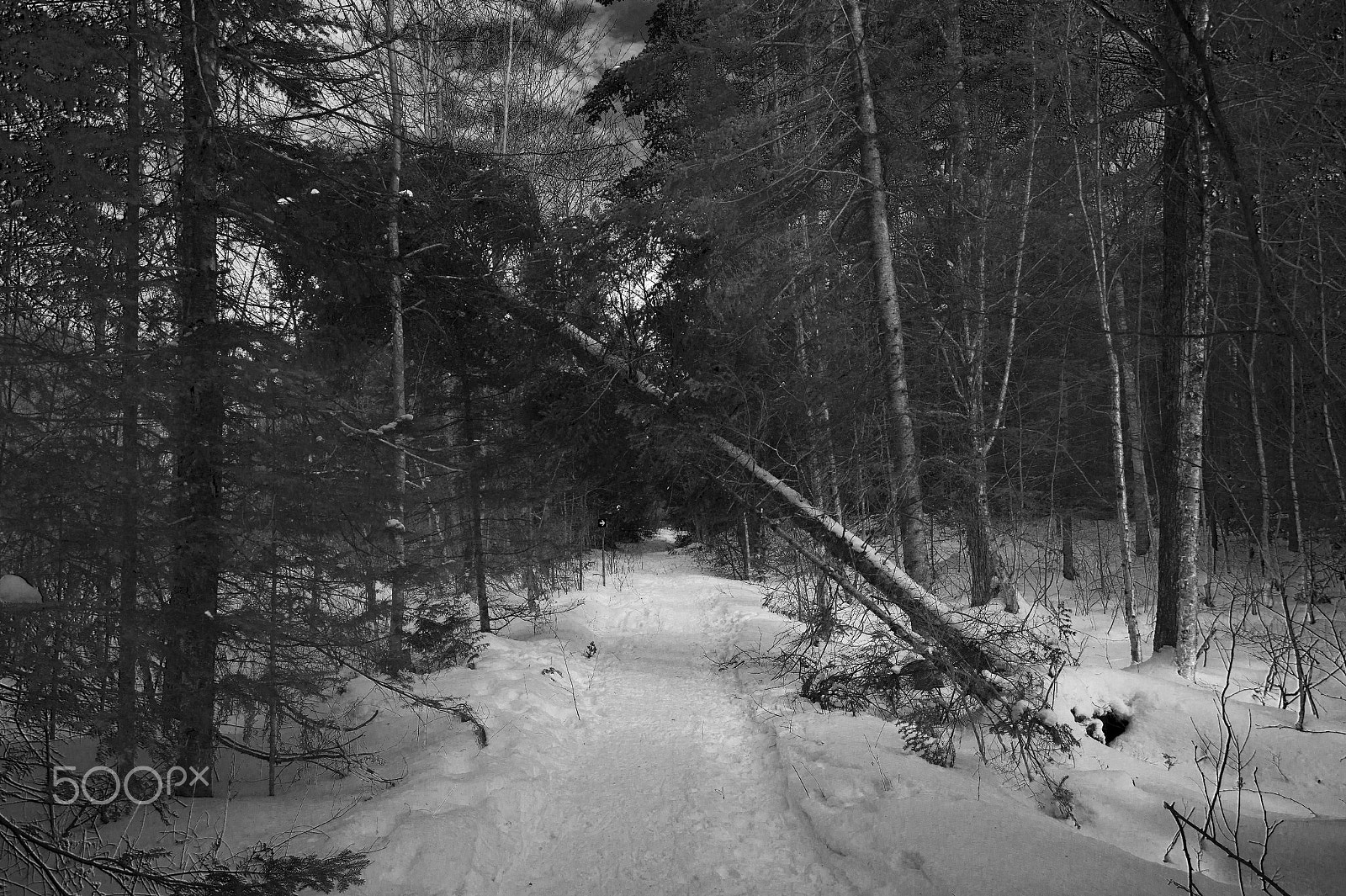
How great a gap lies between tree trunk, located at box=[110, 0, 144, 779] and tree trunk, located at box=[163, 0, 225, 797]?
0.69 ft

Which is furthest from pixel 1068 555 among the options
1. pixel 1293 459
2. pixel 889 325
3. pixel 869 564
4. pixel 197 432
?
pixel 197 432

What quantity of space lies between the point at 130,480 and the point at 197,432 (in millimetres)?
679

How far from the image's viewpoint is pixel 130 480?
412 cm

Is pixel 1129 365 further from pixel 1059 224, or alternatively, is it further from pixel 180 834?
pixel 180 834

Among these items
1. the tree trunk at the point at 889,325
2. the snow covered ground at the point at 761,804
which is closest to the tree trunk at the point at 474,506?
the snow covered ground at the point at 761,804

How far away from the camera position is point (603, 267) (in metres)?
8.82

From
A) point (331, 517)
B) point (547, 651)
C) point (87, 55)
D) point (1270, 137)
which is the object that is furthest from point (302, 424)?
point (1270, 137)

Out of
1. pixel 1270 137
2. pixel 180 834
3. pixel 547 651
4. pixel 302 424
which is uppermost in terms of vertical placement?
pixel 1270 137

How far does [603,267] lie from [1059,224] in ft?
22.0

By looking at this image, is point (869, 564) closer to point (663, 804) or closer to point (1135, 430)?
point (663, 804)

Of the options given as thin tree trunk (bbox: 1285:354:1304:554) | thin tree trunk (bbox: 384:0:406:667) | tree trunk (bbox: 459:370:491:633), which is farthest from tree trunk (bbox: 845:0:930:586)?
tree trunk (bbox: 459:370:491:633)

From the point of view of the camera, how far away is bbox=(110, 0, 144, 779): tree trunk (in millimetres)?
4062

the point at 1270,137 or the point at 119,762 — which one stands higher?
the point at 1270,137

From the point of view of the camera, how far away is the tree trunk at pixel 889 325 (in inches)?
317
